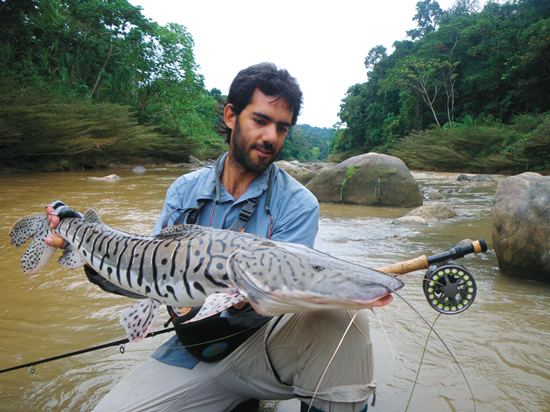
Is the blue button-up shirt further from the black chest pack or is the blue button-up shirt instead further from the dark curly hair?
the dark curly hair

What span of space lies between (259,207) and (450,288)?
1239 mm

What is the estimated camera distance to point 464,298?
2061 mm

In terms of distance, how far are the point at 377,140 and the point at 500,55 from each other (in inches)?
780

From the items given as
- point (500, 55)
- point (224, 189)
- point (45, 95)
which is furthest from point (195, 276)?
point (500, 55)

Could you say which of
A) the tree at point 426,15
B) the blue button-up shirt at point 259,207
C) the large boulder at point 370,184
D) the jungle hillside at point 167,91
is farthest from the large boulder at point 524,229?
the tree at point 426,15

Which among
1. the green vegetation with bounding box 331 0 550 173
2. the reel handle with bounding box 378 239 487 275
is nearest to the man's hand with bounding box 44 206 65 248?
the reel handle with bounding box 378 239 487 275

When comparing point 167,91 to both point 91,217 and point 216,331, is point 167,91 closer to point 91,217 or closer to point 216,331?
point 91,217

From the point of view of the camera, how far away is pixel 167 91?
3048cm

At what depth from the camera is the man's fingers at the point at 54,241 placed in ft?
7.46

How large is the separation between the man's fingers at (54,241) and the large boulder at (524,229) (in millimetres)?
4262

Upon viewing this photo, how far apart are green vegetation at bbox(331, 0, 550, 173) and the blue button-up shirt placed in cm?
1822

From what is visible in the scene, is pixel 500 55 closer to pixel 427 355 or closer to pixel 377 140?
pixel 377 140

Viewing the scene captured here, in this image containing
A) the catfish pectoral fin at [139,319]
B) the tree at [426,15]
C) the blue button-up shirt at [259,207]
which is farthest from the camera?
the tree at [426,15]

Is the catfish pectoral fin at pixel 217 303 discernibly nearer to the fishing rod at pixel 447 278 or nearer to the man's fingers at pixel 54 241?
the fishing rod at pixel 447 278
